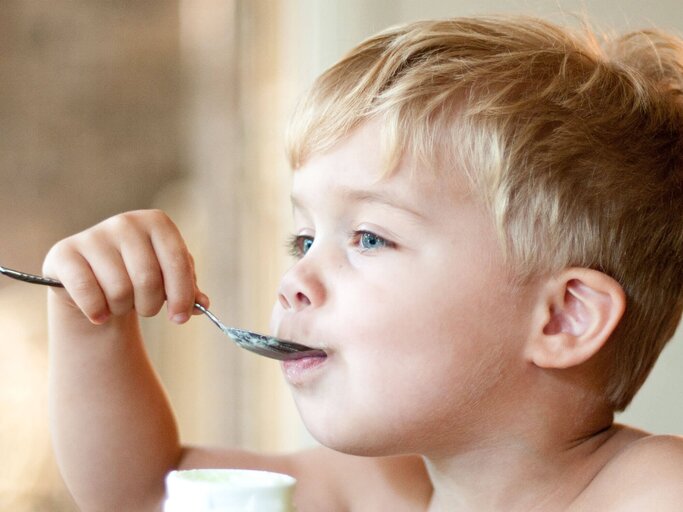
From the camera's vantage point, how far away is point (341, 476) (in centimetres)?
108

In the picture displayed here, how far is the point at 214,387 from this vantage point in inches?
68.5

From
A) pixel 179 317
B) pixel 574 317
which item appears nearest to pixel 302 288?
pixel 179 317

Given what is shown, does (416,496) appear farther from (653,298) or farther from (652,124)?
(652,124)

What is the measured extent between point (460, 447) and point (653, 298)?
0.22m

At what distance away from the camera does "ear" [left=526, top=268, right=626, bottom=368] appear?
0.84 m

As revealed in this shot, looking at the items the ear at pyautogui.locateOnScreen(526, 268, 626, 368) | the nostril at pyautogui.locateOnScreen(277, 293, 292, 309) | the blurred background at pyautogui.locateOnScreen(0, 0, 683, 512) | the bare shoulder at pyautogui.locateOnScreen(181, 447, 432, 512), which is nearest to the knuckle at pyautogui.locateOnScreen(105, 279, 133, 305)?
the nostril at pyautogui.locateOnScreen(277, 293, 292, 309)

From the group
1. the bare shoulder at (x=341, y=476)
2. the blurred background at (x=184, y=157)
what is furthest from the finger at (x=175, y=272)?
the blurred background at (x=184, y=157)

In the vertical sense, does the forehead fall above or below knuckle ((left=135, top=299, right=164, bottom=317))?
above

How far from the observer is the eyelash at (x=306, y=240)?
32.6 inches

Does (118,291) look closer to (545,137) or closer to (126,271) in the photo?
(126,271)

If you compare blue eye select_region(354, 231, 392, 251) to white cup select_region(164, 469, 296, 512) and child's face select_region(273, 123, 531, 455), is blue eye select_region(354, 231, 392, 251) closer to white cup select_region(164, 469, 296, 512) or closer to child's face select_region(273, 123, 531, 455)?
child's face select_region(273, 123, 531, 455)

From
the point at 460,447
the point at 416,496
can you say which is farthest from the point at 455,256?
the point at 416,496

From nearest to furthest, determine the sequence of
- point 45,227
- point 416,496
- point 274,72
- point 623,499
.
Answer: point 623,499 < point 416,496 < point 45,227 < point 274,72

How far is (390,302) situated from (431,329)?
4cm
